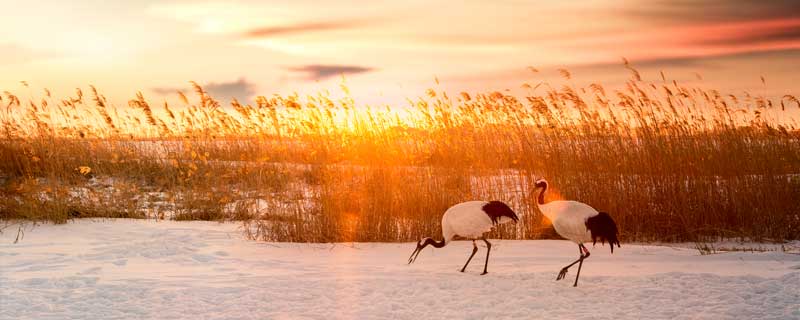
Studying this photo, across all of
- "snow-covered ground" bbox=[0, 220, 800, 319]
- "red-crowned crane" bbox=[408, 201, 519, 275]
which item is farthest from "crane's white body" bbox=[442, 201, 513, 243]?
"snow-covered ground" bbox=[0, 220, 800, 319]

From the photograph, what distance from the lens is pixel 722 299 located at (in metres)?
4.61

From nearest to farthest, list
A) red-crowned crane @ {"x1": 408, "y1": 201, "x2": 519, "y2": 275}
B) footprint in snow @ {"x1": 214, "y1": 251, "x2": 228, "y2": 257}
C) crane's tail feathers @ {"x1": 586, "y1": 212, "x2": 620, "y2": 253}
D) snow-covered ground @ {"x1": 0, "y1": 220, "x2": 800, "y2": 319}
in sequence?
snow-covered ground @ {"x1": 0, "y1": 220, "x2": 800, "y2": 319} → crane's tail feathers @ {"x1": 586, "y1": 212, "x2": 620, "y2": 253} → red-crowned crane @ {"x1": 408, "y1": 201, "x2": 519, "y2": 275} → footprint in snow @ {"x1": 214, "y1": 251, "x2": 228, "y2": 257}

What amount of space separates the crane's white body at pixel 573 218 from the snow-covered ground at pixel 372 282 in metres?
0.40

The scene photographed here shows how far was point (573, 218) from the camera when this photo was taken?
A: 16.7 ft

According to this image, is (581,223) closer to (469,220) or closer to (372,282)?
(469,220)

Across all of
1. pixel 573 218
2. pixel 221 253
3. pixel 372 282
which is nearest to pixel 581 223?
pixel 573 218

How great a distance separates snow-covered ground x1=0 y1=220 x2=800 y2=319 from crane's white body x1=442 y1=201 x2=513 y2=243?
1.23 ft

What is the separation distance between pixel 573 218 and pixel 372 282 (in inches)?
62.2

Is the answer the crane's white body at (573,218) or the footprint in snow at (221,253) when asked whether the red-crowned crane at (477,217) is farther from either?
the footprint in snow at (221,253)

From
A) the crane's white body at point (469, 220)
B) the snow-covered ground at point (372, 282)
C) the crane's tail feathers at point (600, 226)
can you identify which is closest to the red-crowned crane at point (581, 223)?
the crane's tail feathers at point (600, 226)

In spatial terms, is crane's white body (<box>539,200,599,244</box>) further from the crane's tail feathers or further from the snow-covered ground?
the snow-covered ground

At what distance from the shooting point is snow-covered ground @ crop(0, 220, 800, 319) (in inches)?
175

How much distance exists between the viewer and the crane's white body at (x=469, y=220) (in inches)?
219

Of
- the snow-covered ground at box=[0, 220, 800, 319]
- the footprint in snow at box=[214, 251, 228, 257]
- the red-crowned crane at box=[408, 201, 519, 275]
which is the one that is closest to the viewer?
the snow-covered ground at box=[0, 220, 800, 319]
